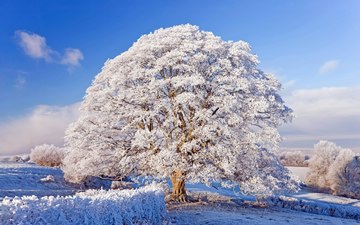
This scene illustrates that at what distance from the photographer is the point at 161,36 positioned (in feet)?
77.3

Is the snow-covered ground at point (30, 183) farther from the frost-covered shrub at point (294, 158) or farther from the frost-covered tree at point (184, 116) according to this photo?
the frost-covered shrub at point (294, 158)

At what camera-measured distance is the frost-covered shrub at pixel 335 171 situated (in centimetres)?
5888

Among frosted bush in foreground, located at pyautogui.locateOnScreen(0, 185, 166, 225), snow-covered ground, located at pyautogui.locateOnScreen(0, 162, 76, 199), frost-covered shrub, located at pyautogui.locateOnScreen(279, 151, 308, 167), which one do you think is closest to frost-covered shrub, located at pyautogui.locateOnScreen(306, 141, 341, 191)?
frost-covered shrub, located at pyautogui.locateOnScreen(279, 151, 308, 167)

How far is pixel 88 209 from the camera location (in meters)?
10.6

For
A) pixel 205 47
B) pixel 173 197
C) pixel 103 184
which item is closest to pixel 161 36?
pixel 205 47

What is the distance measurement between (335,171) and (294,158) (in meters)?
41.5

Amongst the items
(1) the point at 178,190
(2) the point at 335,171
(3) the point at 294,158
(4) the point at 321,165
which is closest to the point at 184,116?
(1) the point at 178,190

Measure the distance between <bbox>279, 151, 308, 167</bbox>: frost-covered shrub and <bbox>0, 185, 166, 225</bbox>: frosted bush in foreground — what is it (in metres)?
86.3

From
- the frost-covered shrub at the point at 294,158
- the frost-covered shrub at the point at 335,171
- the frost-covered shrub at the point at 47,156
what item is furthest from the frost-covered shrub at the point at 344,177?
the frost-covered shrub at the point at 47,156

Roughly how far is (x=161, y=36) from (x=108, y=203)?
1423 centimetres

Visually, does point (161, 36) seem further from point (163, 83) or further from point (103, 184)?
point (103, 184)

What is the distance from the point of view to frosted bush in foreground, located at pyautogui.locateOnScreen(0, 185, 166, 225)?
8.45 metres

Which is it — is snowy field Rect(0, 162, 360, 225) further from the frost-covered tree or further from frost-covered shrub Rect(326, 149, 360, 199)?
frost-covered shrub Rect(326, 149, 360, 199)

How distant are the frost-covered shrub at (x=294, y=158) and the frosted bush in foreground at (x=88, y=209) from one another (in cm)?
8629
